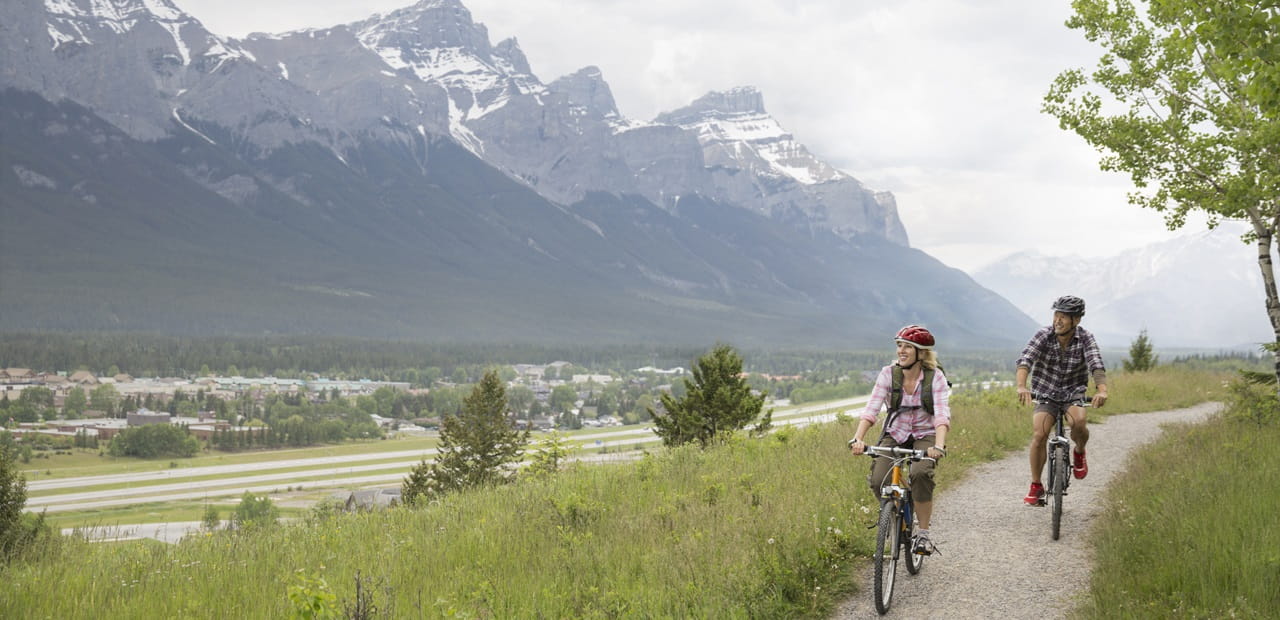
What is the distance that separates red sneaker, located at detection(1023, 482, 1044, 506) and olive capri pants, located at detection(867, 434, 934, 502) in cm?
278

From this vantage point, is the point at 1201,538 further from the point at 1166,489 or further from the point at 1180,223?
the point at 1180,223

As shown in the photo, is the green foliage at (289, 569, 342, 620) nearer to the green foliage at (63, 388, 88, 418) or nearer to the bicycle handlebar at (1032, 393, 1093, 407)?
the bicycle handlebar at (1032, 393, 1093, 407)

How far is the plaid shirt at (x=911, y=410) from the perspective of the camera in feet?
26.6

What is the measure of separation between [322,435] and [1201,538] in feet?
485

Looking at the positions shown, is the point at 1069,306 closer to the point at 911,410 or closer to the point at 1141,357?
the point at 911,410

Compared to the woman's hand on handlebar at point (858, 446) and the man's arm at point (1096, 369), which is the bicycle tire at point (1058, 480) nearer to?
the man's arm at point (1096, 369)

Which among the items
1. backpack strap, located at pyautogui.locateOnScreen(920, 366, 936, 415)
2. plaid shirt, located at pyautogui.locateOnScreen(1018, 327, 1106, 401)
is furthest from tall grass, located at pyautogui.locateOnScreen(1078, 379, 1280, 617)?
backpack strap, located at pyautogui.locateOnScreen(920, 366, 936, 415)

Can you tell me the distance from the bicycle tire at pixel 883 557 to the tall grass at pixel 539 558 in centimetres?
49

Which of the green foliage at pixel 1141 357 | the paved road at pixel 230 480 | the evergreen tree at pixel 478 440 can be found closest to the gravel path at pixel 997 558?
the green foliage at pixel 1141 357

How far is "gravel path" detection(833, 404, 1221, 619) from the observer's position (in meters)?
7.61

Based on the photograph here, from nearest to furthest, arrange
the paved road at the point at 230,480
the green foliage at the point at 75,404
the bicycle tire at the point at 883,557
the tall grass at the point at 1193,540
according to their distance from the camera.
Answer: the tall grass at the point at 1193,540 < the bicycle tire at the point at 883,557 < the paved road at the point at 230,480 < the green foliage at the point at 75,404

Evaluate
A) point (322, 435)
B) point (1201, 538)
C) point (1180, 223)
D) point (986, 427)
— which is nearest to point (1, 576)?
point (1201, 538)

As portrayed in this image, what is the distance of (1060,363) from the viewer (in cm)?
1016

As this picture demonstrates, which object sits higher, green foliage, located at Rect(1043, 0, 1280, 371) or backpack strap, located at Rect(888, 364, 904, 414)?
green foliage, located at Rect(1043, 0, 1280, 371)
